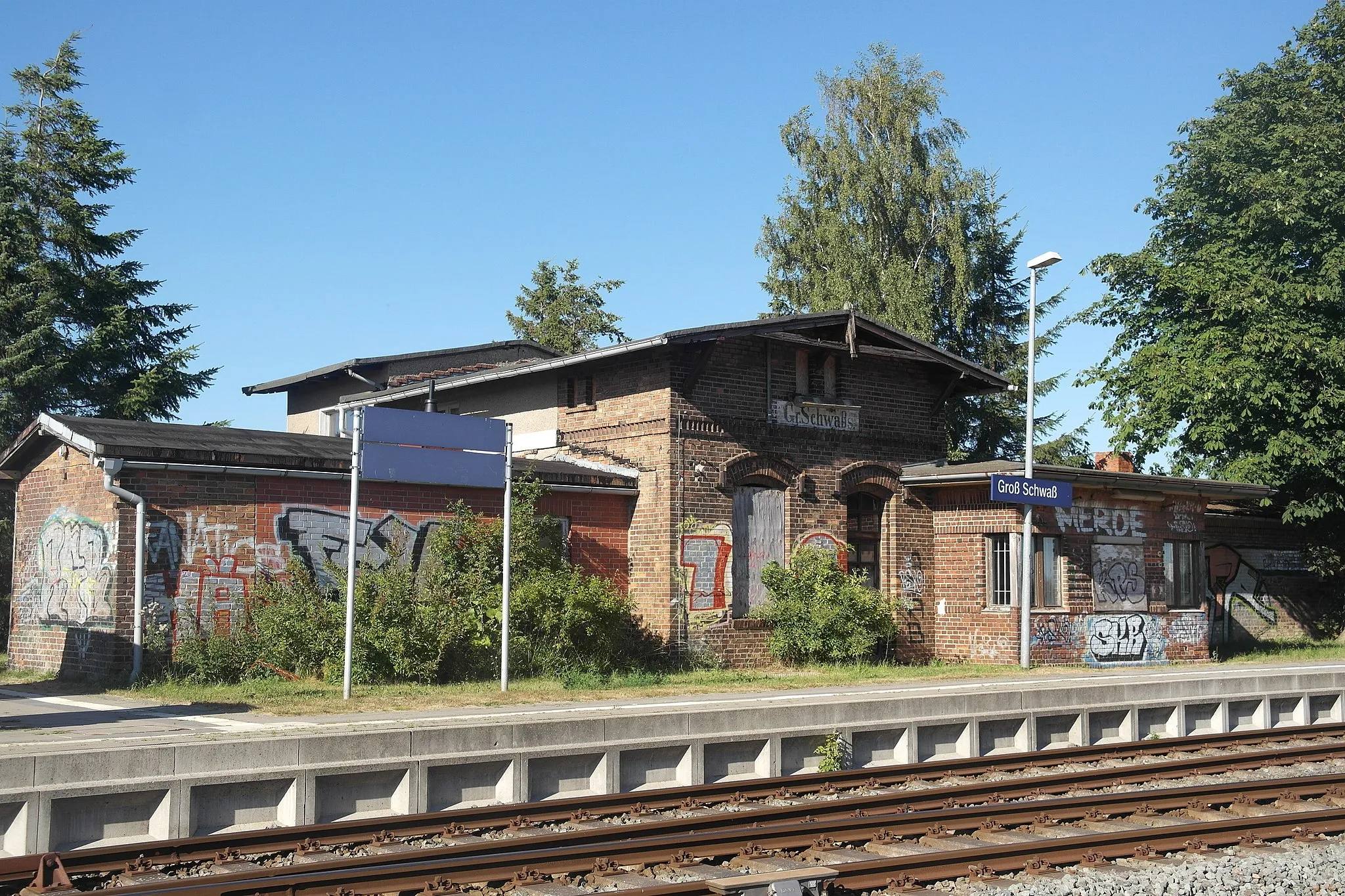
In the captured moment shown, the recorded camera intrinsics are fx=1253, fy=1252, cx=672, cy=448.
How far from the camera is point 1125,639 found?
2309cm

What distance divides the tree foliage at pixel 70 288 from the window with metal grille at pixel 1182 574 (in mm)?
23168

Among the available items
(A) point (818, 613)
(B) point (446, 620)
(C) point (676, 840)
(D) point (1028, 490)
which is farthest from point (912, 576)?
(C) point (676, 840)

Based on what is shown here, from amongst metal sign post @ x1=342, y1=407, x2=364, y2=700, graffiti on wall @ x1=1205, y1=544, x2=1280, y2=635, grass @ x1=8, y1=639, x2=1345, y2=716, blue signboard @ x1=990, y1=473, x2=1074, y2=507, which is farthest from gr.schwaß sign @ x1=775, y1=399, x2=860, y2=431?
graffiti on wall @ x1=1205, y1=544, x2=1280, y2=635

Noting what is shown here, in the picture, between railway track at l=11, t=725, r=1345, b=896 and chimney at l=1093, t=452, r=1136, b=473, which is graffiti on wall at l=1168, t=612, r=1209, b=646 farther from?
railway track at l=11, t=725, r=1345, b=896

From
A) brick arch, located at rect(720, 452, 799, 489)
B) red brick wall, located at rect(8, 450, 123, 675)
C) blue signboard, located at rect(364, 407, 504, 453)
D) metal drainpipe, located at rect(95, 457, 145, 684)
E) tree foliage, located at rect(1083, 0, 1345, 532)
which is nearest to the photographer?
blue signboard, located at rect(364, 407, 504, 453)

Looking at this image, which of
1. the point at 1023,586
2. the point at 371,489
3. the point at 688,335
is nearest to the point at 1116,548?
the point at 1023,586

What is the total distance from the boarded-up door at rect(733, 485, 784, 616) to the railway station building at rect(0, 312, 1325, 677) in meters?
0.04

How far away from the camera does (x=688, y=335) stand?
19.8 metres

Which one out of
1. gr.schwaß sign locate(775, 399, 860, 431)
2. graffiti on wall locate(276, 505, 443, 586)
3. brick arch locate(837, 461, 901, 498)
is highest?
gr.schwaß sign locate(775, 399, 860, 431)

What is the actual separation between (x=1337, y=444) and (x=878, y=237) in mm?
15448

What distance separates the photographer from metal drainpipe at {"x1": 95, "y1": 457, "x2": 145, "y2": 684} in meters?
15.8

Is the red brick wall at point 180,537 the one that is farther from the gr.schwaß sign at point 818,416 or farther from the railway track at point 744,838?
the railway track at point 744,838

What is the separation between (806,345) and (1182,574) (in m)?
9.03

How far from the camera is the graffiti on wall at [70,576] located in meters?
16.3
